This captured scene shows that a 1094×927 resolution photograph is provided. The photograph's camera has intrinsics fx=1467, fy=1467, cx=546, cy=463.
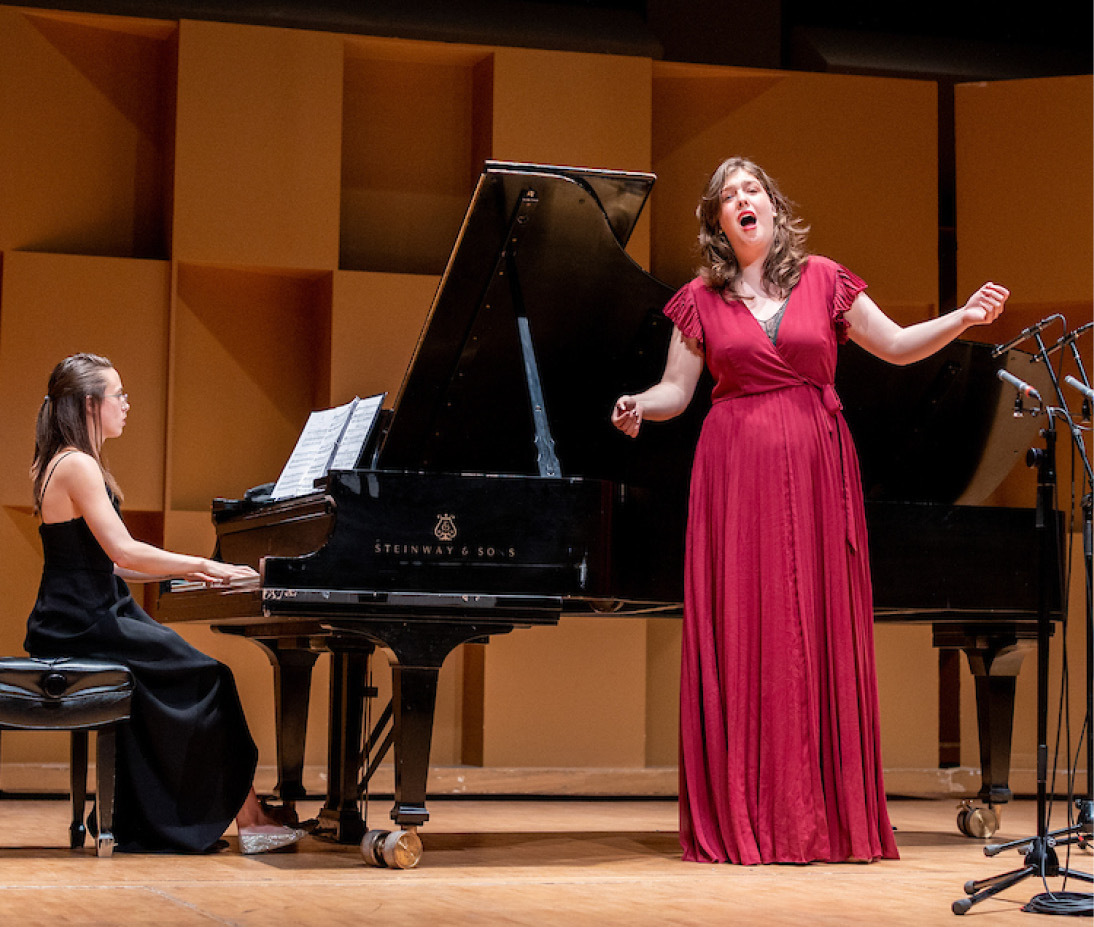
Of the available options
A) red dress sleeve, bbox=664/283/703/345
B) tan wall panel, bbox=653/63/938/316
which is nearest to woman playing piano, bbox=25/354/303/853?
red dress sleeve, bbox=664/283/703/345

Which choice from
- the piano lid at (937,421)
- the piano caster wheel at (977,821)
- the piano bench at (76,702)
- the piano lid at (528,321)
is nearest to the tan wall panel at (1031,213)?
the piano lid at (937,421)

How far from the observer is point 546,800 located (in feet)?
19.2

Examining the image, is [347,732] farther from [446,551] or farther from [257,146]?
[257,146]

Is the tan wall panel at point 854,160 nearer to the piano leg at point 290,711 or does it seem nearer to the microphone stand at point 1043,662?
the piano leg at point 290,711

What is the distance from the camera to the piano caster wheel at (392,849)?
319cm

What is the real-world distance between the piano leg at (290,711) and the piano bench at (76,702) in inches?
23.6

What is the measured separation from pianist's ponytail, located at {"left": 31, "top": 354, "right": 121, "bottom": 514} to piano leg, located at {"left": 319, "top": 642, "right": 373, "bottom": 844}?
784 millimetres

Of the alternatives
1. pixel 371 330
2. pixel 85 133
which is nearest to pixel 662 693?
pixel 371 330

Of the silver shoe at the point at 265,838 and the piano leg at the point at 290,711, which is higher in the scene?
the piano leg at the point at 290,711

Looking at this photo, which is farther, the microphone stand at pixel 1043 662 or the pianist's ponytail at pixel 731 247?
the pianist's ponytail at pixel 731 247

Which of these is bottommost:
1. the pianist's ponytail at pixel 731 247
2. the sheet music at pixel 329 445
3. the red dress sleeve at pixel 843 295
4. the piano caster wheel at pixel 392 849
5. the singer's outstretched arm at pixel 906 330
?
the piano caster wheel at pixel 392 849

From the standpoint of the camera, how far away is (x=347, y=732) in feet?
12.0

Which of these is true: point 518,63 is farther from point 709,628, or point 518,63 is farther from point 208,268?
point 709,628

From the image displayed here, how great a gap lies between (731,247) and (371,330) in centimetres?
272
